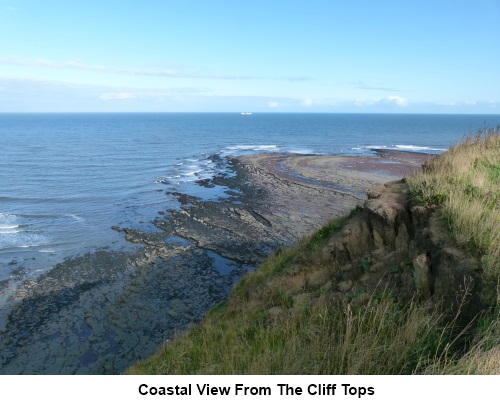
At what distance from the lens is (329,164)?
4881 cm

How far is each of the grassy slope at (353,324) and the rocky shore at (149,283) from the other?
287cm

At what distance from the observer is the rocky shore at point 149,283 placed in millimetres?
12336

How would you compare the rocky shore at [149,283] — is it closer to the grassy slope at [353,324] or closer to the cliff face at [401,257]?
the grassy slope at [353,324]

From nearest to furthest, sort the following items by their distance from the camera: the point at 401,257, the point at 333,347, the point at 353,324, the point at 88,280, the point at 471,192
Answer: the point at 333,347 → the point at 353,324 → the point at 401,257 → the point at 471,192 → the point at 88,280

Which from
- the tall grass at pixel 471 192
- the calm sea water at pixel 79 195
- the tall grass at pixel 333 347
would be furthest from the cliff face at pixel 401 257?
the calm sea water at pixel 79 195

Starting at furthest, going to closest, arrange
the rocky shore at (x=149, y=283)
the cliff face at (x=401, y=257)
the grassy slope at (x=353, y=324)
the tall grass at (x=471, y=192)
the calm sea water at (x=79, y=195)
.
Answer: the calm sea water at (x=79, y=195) < the rocky shore at (x=149, y=283) < the tall grass at (x=471, y=192) < the cliff face at (x=401, y=257) < the grassy slope at (x=353, y=324)

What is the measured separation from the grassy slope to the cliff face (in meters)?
0.33

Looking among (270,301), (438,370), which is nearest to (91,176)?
(270,301)

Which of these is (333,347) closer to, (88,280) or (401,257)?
(401,257)

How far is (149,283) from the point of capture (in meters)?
16.8

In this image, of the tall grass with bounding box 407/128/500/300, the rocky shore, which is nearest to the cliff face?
the tall grass with bounding box 407/128/500/300

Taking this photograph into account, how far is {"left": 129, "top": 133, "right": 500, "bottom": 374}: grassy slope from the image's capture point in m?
5.08

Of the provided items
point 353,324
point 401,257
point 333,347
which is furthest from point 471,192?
point 333,347

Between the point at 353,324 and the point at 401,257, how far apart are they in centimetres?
354
